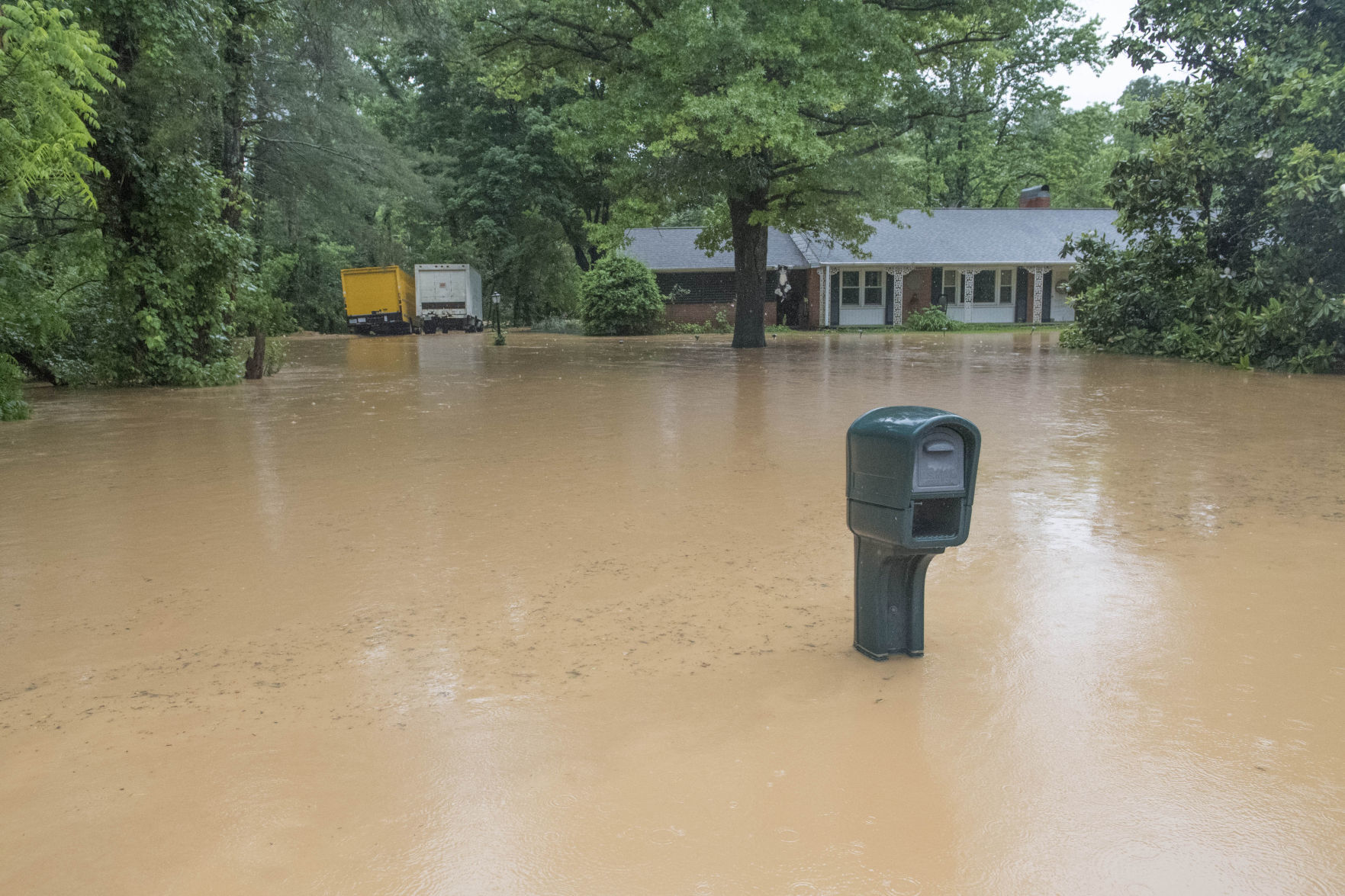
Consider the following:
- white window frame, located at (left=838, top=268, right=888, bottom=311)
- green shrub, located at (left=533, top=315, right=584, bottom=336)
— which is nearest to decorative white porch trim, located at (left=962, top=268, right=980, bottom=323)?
white window frame, located at (left=838, top=268, right=888, bottom=311)

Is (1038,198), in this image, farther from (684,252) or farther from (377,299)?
(377,299)

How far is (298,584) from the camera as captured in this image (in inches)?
224

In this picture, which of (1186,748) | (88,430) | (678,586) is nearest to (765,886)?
(1186,748)

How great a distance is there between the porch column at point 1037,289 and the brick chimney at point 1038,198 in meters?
4.33

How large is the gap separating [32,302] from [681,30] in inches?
465

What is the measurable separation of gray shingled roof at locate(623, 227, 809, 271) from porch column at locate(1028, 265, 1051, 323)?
9298 millimetres

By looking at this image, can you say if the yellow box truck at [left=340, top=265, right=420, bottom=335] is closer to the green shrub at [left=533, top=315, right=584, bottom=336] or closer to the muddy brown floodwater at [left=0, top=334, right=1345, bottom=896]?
the green shrub at [left=533, top=315, right=584, bottom=336]

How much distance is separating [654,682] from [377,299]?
4105cm

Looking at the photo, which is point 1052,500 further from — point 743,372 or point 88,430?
point 743,372

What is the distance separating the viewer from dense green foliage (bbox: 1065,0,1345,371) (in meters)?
16.8

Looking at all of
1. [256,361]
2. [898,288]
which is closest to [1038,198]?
[898,288]

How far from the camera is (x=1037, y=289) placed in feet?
139

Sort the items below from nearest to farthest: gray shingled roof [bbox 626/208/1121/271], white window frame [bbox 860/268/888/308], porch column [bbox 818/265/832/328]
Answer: gray shingled roof [bbox 626/208/1121/271] < porch column [bbox 818/265/832/328] < white window frame [bbox 860/268/888/308]

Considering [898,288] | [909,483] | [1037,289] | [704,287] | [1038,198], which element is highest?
[1038,198]
